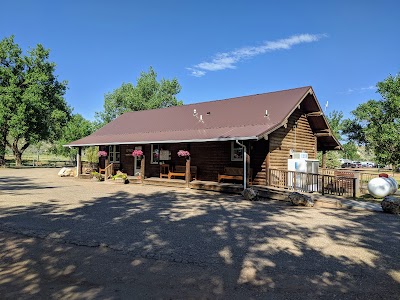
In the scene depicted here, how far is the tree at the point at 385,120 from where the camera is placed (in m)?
28.2

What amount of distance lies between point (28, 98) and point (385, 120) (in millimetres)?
40016

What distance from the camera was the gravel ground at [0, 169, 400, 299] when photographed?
4344 millimetres

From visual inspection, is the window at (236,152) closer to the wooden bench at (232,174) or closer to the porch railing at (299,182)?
the wooden bench at (232,174)

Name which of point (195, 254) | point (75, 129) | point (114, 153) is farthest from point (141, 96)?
point (195, 254)

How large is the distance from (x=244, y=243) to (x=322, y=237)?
80.2 inches

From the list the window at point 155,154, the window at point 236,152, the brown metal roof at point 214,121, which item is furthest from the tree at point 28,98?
the window at point 236,152

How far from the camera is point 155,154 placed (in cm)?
2094

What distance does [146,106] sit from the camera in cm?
4841

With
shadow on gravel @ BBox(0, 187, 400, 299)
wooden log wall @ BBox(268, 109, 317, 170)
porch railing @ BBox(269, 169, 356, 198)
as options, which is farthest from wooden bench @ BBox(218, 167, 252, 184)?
shadow on gravel @ BBox(0, 187, 400, 299)

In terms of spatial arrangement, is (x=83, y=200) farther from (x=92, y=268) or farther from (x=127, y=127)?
(x=127, y=127)

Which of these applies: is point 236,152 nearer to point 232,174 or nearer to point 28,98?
point 232,174

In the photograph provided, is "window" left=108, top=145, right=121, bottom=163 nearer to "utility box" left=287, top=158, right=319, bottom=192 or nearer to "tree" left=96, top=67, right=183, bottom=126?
"utility box" left=287, top=158, right=319, bottom=192

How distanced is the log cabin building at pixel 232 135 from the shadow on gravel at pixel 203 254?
6.07 meters

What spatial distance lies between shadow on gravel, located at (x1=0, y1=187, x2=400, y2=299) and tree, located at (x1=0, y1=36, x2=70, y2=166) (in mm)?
30092
